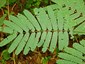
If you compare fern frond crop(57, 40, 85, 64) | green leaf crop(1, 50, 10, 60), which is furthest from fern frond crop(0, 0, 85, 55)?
green leaf crop(1, 50, 10, 60)

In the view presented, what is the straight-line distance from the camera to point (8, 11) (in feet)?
8.69

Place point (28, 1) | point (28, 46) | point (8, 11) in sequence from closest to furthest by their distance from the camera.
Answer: point (28, 46) < point (8, 11) < point (28, 1)

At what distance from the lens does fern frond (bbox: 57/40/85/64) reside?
207 cm

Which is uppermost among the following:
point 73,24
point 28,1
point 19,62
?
point 28,1

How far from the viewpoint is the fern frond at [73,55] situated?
2.07m

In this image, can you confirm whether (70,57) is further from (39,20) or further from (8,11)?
(8,11)

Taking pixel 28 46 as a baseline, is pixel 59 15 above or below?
above

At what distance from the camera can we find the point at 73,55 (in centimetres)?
210

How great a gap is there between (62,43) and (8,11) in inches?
32.7

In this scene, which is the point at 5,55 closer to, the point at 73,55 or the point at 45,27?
the point at 45,27

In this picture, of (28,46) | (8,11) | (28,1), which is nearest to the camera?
(28,46)

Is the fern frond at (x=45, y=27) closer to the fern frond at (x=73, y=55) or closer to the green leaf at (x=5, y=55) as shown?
the fern frond at (x=73, y=55)

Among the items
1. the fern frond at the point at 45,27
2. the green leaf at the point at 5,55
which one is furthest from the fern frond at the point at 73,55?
the green leaf at the point at 5,55

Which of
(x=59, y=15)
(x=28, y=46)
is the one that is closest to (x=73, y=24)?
(x=59, y=15)
